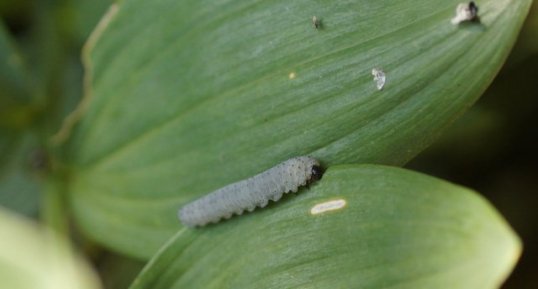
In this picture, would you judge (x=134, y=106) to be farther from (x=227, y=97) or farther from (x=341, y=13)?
(x=341, y=13)

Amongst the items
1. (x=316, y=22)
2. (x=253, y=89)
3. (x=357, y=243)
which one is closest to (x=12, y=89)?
(x=253, y=89)

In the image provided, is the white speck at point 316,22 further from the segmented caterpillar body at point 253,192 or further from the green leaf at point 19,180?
the green leaf at point 19,180

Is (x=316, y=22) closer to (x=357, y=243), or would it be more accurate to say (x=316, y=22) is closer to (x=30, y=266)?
(x=357, y=243)

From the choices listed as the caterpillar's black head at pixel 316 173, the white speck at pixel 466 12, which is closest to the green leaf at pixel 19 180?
the caterpillar's black head at pixel 316 173

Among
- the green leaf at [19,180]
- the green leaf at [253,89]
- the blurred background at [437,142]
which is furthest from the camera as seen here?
the green leaf at [19,180]

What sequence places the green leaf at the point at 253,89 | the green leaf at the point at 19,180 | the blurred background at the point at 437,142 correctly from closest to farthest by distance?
the green leaf at the point at 253,89 → the blurred background at the point at 437,142 → the green leaf at the point at 19,180
